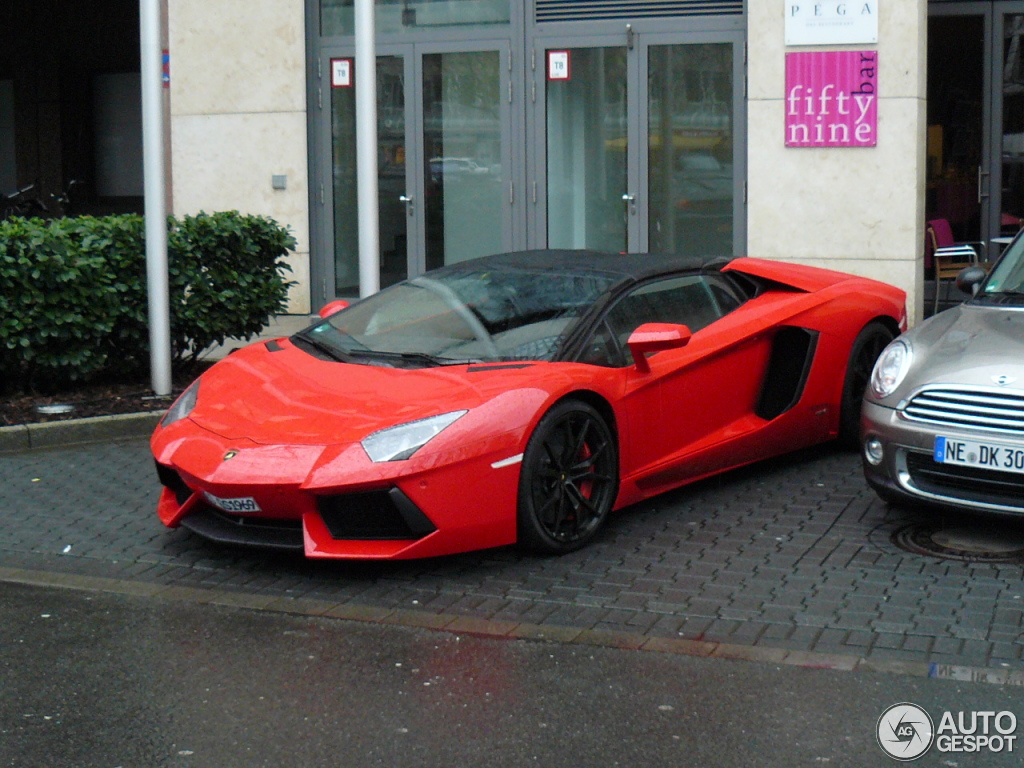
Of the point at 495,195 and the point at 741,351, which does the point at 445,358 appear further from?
the point at 495,195

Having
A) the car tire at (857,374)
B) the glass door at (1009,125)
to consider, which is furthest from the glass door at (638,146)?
the car tire at (857,374)

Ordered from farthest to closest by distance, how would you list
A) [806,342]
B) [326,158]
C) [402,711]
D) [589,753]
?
[326,158], [806,342], [402,711], [589,753]

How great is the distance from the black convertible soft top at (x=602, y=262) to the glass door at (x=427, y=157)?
6785mm

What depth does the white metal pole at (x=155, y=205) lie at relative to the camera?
9281 millimetres

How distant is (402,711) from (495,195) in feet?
33.7

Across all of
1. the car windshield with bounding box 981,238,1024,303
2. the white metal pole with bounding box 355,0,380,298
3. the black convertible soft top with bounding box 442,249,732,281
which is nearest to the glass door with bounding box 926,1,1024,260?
the white metal pole with bounding box 355,0,380,298

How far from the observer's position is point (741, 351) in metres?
7.12

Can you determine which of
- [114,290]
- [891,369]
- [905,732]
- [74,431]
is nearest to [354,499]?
[905,732]

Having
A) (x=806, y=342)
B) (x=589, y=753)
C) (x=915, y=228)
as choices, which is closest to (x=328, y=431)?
(x=589, y=753)

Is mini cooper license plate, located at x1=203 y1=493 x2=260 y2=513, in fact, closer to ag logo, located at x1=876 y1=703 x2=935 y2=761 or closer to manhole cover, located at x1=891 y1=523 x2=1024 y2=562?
ag logo, located at x1=876 y1=703 x2=935 y2=761

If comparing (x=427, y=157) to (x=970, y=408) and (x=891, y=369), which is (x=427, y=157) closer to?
(x=891, y=369)

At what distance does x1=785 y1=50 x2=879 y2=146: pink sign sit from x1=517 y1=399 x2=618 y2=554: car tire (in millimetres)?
7406

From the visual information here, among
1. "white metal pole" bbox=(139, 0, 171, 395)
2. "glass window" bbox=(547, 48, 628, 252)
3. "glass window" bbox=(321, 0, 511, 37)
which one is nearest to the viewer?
"white metal pole" bbox=(139, 0, 171, 395)

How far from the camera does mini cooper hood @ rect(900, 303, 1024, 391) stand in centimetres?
598
